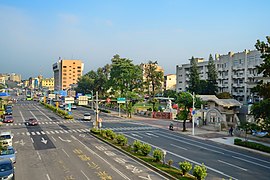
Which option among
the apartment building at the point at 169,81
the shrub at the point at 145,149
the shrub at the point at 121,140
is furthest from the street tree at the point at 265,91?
the apartment building at the point at 169,81

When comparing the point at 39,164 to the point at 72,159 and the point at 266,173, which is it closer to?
the point at 72,159

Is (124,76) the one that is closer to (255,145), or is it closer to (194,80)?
(194,80)

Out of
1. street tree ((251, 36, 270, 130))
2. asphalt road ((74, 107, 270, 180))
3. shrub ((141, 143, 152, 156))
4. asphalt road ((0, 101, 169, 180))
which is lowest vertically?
asphalt road ((74, 107, 270, 180))

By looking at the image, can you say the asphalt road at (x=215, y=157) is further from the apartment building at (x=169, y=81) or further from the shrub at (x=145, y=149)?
the apartment building at (x=169, y=81)

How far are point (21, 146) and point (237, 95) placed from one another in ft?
230

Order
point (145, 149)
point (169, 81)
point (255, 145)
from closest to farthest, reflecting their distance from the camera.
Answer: point (145, 149)
point (255, 145)
point (169, 81)

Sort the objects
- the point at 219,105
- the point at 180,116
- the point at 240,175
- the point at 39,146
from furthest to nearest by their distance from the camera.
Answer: the point at 219,105, the point at 180,116, the point at 39,146, the point at 240,175

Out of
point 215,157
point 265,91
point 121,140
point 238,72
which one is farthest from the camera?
point 238,72

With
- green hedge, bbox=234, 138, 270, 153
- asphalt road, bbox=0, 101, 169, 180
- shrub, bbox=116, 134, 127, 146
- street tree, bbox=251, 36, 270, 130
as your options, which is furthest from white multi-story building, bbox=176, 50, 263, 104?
asphalt road, bbox=0, 101, 169, 180

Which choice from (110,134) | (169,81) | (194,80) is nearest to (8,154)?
(110,134)

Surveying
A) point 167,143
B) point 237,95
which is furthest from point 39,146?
point 237,95

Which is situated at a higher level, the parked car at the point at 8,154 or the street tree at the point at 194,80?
the street tree at the point at 194,80

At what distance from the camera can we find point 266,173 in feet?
71.2

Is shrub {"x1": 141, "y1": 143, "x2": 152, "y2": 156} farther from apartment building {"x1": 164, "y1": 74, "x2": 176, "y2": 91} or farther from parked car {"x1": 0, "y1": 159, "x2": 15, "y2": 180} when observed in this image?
apartment building {"x1": 164, "y1": 74, "x2": 176, "y2": 91}
